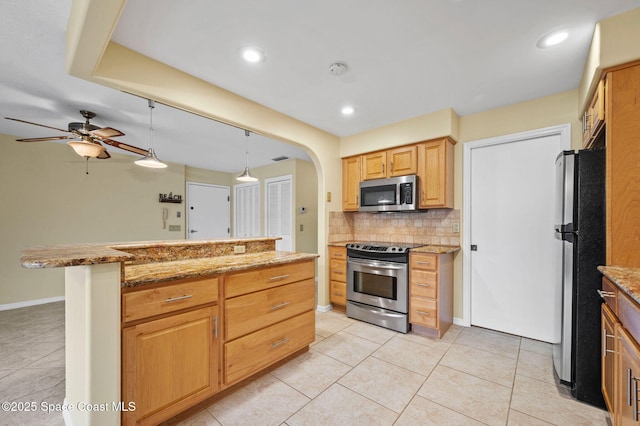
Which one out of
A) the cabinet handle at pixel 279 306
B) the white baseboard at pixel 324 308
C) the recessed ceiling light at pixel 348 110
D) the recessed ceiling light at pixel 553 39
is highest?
the recessed ceiling light at pixel 553 39

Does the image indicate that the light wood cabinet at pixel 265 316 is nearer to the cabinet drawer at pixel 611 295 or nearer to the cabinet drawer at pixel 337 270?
the cabinet drawer at pixel 337 270

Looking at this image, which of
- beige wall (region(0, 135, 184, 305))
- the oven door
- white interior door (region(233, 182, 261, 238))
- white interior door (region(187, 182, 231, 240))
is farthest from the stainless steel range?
beige wall (region(0, 135, 184, 305))

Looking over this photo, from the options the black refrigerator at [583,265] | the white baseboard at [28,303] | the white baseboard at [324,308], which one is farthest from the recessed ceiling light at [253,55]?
the white baseboard at [28,303]

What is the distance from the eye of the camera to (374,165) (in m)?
3.51

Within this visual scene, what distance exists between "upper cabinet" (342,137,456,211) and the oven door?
838mm

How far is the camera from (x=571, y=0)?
144 centimetres

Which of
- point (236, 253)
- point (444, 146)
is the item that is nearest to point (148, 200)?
point (236, 253)

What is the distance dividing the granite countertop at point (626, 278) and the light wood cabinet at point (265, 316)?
1889mm

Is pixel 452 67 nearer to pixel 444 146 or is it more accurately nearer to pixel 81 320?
pixel 444 146

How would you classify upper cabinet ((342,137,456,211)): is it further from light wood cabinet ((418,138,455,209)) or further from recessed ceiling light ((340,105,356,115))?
recessed ceiling light ((340,105,356,115))

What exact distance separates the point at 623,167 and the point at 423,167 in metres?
1.67

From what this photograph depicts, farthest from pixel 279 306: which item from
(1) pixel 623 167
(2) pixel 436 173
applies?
(1) pixel 623 167

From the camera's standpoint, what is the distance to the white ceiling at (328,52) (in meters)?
1.51

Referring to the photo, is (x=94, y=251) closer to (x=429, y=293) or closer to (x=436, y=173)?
(x=429, y=293)
